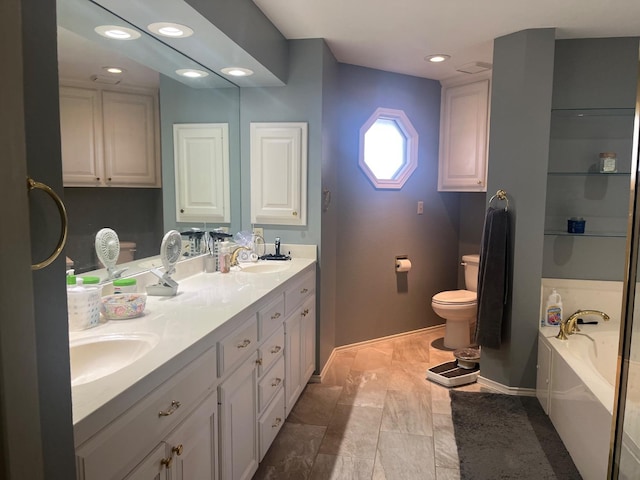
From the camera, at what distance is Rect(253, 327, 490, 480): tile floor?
2.30 m

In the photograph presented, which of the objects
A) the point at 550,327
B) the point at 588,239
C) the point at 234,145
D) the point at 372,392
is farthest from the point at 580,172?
the point at 234,145

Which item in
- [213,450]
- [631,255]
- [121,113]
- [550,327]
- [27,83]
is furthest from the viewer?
[550,327]

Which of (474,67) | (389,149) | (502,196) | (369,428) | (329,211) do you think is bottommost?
(369,428)

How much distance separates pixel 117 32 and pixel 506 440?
2753mm

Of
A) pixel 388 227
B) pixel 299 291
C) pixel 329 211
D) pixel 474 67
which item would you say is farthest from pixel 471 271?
pixel 299 291

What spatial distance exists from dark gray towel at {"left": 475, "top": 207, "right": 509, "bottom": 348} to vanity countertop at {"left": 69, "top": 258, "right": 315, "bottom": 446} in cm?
123

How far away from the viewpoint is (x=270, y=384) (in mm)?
2311

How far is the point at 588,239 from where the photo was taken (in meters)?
3.16

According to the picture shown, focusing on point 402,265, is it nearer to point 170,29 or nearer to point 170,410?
point 170,29

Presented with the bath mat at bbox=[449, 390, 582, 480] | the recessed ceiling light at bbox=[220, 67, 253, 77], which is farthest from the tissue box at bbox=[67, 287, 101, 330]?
the bath mat at bbox=[449, 390, 582, 480]

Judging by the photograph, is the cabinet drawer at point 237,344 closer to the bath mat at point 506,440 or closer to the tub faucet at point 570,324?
the bath mat at point 506,440

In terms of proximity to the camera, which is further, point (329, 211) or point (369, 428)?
point (329, 211)

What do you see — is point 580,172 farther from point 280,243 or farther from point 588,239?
point 280,243

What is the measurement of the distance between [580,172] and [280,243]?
201cm
